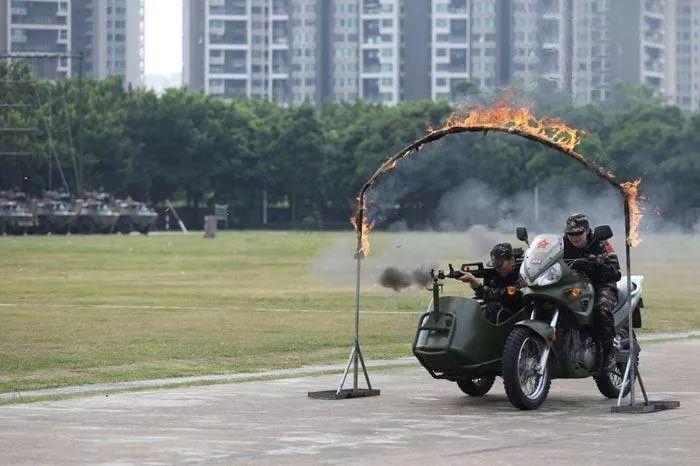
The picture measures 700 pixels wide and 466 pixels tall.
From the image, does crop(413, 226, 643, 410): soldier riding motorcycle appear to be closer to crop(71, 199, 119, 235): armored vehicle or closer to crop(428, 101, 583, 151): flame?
crop(428, 101, 583, 151): flame

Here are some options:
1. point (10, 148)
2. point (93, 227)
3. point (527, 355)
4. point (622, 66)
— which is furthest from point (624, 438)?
point (10, 148)

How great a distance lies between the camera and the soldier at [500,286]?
19.0 meters

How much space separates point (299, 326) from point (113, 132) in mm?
102870

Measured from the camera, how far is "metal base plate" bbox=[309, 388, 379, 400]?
1958cm

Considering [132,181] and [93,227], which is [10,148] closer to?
[132,181]

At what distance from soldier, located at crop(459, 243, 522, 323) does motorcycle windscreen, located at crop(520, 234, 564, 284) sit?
0.71 ft

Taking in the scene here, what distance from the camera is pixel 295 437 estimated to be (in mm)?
16062

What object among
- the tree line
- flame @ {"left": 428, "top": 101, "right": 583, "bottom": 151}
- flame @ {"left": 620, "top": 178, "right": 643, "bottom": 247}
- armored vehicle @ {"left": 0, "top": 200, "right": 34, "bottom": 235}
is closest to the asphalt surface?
flame @ {"left": 620, "top": 178, "right": 643, "bottom": 247}

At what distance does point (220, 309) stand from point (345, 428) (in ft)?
66.9

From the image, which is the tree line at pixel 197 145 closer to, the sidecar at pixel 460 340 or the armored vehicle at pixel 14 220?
the armored vehicle at pixel 14 220

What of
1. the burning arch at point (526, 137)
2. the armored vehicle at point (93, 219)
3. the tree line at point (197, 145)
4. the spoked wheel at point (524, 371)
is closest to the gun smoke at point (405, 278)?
the burning arch at point (526, 137)

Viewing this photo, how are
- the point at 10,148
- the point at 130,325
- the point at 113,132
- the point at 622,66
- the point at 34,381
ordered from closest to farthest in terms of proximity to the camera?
the point at 34,381 < the point at 130,325 < the point at 622,66 < the point at 10,148 < the point at 113,132

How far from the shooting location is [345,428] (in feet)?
55.1

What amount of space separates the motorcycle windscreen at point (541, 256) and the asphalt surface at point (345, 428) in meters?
1.32
